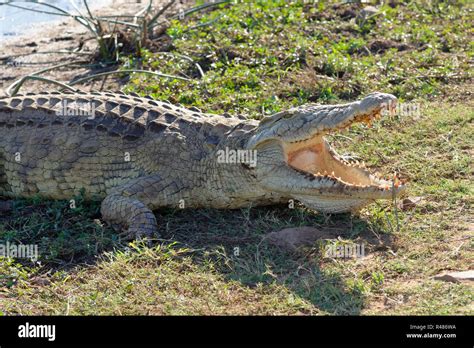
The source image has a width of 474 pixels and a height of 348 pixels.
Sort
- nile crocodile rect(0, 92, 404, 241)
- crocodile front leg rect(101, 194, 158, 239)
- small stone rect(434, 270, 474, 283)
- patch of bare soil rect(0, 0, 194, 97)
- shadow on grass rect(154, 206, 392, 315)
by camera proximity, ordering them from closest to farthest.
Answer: small stone rect(434, 270, 474, 283)
shadow on grass rect(154, 206, 392, 315)
nile crocodile rect(0, 92, 404, 241)
crocodile front leg rect(101, 194, 158, 239)
patch of bare soil rect(0, 0, 194, 97)

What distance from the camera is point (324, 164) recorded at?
6.45m

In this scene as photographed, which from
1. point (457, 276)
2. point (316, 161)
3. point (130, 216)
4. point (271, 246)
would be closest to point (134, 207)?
point (130, 216)

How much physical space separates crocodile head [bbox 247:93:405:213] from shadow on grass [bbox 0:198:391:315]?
0.24 m

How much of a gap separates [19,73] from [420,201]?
207 inches

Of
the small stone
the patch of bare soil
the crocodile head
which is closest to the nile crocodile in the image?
the crocodile head

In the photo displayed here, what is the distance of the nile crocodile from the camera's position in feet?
20.3

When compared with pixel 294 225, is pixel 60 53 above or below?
above

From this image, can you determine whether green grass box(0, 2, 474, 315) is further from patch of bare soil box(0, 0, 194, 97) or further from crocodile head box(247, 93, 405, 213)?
patch of bare soil box(0, 0, 194, 97)

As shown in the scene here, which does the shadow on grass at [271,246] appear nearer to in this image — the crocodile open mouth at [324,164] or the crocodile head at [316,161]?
the crocodile head at [316,161]

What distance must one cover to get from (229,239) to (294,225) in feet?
1.60

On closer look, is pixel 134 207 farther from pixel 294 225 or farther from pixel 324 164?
pixel 324 164

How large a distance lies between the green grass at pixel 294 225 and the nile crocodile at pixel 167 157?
16cm
